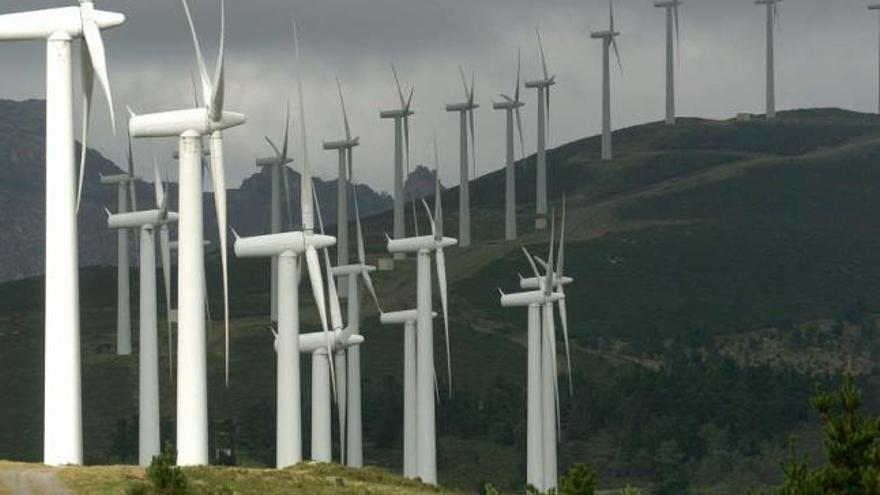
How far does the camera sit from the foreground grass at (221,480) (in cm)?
7962

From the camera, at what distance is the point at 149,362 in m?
122

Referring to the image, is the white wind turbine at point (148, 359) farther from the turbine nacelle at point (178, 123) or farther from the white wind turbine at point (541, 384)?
the turbine nacelle at point (178, 123)

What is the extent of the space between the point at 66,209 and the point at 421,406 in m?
60.6

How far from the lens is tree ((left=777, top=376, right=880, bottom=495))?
69562 mm

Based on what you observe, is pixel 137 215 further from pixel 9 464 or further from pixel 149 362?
pixel 9 464

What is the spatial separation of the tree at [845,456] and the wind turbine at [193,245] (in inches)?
928

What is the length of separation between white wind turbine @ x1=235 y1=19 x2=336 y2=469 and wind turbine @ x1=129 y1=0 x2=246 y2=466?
14.3 meters

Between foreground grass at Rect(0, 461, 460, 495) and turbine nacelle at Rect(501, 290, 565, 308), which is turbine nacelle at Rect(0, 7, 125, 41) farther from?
turbine nacelle at Rect(501, 290, 565, 308)

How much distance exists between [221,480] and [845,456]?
2193cm

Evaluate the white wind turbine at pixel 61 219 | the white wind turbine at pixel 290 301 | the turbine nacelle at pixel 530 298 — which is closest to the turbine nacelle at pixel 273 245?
the white wind turbine at pixel 290 301

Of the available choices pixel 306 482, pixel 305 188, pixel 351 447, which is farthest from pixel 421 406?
pixel 306 482

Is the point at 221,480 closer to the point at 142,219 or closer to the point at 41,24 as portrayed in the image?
the point at 41,24

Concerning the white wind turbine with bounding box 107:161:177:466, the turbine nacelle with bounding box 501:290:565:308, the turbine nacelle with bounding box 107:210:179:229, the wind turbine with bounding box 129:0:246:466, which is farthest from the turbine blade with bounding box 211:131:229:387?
the turbine nacelle with bounding box 501:290:565:308

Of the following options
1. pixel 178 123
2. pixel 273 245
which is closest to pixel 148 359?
pixel 273 245
